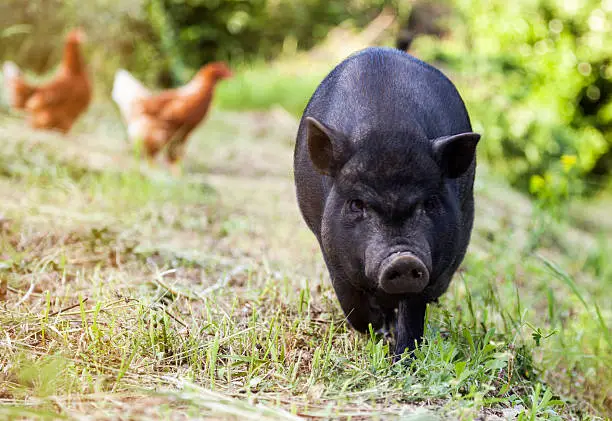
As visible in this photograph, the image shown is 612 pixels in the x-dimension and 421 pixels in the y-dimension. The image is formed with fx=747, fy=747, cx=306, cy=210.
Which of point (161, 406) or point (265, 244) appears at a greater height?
point (161, 406)

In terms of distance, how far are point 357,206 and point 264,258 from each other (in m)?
1.28

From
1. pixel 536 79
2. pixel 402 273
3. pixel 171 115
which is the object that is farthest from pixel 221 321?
pixel 536 79

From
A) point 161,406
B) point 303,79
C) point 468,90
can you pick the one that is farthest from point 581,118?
point 161,406

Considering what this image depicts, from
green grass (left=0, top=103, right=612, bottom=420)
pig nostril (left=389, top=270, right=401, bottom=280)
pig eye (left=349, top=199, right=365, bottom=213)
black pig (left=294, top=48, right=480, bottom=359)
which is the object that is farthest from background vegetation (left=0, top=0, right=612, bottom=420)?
pig eye (left=349, top=199, right=365, bottom=213)

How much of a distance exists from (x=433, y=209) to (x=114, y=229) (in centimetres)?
217

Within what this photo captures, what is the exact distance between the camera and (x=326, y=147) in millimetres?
2605

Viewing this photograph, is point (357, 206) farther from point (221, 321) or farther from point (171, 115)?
point (171, 115)

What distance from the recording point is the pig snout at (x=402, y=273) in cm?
229

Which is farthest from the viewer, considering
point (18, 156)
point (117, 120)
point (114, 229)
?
point (117, 120)

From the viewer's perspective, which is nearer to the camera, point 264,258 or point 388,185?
point 388,185

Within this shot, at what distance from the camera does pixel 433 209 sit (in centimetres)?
255

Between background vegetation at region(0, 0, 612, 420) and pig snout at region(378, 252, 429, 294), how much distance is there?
1.00 ft

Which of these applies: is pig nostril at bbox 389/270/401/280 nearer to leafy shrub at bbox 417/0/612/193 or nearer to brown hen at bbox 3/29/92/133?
brown hen at bbox 3/29/92/133

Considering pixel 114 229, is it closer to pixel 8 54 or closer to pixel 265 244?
pixel 265 244
